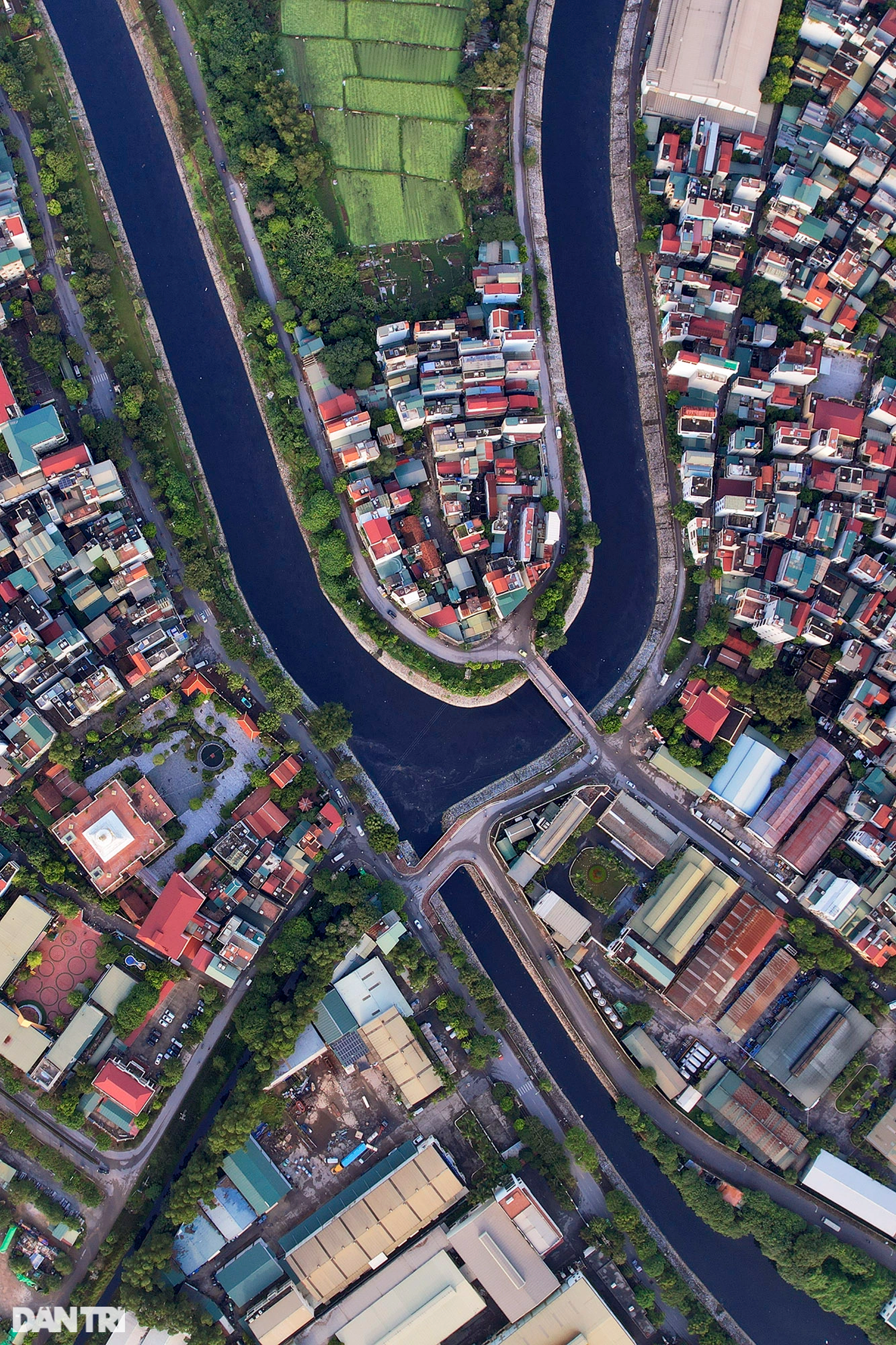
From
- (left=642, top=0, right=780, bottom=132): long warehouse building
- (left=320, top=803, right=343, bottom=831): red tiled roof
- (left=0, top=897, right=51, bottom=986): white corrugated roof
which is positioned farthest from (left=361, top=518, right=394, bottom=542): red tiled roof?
(left=642, top=0, right=780, bottom=132): long warehouse building

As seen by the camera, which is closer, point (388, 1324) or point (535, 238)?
point (388, 1324)

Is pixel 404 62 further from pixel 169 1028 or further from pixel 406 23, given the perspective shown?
pixel 169 1028

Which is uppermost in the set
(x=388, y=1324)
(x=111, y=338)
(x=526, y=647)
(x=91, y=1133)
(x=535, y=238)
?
(x=535, y=238)

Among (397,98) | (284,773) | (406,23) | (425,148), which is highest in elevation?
(406,23)

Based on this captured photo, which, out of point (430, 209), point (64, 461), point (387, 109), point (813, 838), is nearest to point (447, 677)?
point (813, 838)

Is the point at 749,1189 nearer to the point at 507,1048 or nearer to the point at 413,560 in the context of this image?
the point at 507,1048

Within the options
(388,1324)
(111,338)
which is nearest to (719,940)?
(388,1324)

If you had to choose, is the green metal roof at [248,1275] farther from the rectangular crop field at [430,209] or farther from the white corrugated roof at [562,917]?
the rectangular crop field at [430,209]
